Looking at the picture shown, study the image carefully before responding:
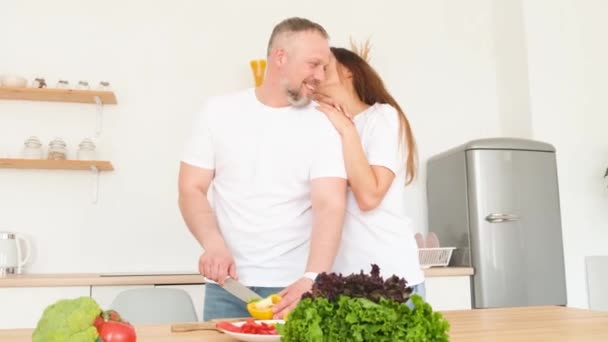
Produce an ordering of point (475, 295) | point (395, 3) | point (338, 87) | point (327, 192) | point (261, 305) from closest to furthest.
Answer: point (261, 305) < point (327, 192) < point (338, 87) < point (475, 295) < point (395, 3)

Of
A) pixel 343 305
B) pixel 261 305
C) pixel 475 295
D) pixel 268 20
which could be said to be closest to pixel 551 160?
pixel 475 295

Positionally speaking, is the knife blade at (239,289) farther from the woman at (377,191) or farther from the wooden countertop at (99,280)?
the wooden countertop at (99,280)

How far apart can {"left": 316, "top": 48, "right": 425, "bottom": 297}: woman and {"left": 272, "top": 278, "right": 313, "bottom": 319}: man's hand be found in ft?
1.12

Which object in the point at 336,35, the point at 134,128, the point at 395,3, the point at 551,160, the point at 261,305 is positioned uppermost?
the point at 395,3

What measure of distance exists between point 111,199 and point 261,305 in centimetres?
193

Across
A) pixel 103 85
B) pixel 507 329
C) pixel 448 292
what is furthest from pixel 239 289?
pixel 103 85

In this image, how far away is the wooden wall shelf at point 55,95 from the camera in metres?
2.56

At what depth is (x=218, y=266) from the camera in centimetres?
122

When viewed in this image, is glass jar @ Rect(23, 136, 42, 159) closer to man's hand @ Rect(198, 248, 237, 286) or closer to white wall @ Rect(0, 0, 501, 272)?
white wall @ Rect(0, 0, 501, 272)

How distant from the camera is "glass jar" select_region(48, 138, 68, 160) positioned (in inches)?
101

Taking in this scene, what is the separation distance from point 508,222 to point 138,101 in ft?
6.15

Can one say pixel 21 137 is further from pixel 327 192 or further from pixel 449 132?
pixel 449 132

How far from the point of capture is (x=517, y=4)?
3.15m

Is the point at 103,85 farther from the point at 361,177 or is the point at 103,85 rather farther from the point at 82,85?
the point at 361,177
